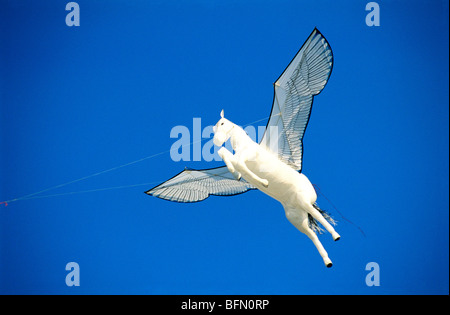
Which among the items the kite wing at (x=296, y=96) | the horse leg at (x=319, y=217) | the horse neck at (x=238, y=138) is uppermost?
the kite wing at (x=296, y=96)

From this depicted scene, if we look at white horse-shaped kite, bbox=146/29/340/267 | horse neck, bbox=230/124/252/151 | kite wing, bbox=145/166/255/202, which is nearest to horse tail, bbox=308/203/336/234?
white horse-shaped kite, bbox=146/29/340/267

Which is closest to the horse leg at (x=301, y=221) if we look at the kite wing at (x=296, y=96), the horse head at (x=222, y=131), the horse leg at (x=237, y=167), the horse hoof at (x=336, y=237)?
the horse hoof at (x=336, y=237)

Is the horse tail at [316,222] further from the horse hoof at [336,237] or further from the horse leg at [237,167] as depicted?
the horse leg at [237,167]

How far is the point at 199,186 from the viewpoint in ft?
25.2

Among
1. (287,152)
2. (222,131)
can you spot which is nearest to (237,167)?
(222,131)

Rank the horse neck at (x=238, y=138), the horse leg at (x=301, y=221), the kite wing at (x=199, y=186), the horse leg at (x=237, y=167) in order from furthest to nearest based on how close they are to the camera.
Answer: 1. the kite wing at (x=199, y=186)
2. the horse leg at (x=301, y=221)
3. the horse neck at (x=238, y=138)
4. the horse leg at (x=237, y=167)

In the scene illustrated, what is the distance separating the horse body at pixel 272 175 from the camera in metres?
6.79

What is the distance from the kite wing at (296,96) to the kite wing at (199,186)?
0.71 meters

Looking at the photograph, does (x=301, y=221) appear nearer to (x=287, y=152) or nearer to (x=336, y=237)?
(x=336, y=237)

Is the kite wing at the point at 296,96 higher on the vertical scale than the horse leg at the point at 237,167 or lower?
higher

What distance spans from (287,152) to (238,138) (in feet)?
2.27

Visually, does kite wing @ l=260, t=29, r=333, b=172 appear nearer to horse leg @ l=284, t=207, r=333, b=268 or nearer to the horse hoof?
horse leg @ l=284, t=207, r=333, b=268

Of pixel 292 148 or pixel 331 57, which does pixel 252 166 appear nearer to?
pixel 292 148
